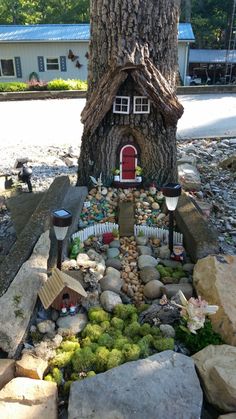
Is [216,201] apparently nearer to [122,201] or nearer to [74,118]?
[122,201]

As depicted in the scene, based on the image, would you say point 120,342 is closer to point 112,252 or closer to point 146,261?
point 146,261

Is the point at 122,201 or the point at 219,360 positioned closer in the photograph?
the point at 219,360

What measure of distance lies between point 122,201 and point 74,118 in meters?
8.35

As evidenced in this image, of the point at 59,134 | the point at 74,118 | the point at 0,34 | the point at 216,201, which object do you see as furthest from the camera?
the point at 0,34

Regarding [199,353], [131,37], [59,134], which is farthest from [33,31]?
[199,353]

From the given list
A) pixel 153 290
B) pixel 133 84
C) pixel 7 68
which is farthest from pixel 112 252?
pixel 7 68

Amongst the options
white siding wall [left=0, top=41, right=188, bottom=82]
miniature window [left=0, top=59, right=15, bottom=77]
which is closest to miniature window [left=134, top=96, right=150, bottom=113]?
white siding wall [left=0, top=41, right=188, bottom=82]

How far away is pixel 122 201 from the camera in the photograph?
4.98 meters

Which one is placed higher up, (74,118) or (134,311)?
(134,311)

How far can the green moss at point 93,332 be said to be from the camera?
2886 millimetres

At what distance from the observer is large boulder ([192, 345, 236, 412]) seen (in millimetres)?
2359

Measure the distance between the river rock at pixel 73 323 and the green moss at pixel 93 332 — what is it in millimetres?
89

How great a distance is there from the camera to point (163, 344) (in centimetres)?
278

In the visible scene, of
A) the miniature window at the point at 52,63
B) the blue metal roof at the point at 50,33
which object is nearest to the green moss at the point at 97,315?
the blue metal roof at the point at 50,33
